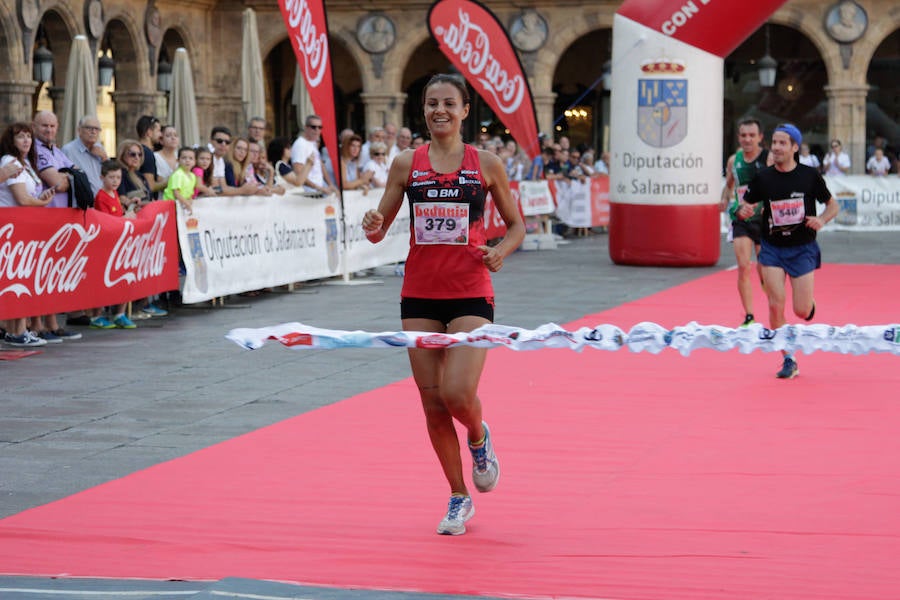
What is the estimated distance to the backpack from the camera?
36.5 ft

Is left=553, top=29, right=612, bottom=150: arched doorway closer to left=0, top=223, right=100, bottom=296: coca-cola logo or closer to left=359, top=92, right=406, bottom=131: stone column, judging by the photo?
left=359, top=92, right=406, bottom=131: stone column

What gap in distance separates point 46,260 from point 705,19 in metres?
9.25

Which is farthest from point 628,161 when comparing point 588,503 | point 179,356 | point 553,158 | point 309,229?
point 588,503

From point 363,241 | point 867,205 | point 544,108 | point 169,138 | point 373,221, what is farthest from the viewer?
point 544,108

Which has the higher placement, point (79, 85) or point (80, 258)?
point (79, 85)

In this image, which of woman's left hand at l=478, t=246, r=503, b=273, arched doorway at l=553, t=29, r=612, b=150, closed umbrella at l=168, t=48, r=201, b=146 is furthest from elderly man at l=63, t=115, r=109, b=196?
arched doorway at l=553, t=29, r=612, b=150

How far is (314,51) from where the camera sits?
46.1 feet

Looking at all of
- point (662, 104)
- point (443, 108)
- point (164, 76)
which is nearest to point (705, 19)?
point (662, 104)

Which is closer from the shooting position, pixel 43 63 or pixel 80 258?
pixel 80 258

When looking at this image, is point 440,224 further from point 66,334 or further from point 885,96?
point 885,96

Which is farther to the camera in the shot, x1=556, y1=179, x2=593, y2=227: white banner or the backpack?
x1=556, y1=179, x2=593, y2=227: white banner

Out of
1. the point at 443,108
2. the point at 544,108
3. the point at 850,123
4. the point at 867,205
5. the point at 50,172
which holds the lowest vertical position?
the point at 867,205

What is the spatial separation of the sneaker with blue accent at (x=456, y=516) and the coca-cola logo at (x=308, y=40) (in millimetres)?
8803

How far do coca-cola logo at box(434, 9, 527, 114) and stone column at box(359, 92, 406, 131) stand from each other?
52.2ft
